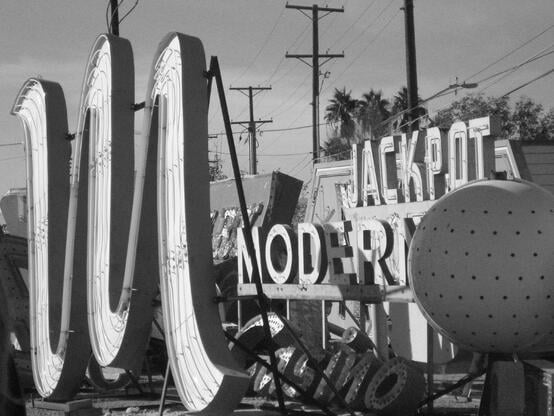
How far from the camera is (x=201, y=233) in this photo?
27.9 ft

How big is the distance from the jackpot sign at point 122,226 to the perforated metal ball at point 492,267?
1.91 metres

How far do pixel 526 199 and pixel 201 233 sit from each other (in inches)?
115

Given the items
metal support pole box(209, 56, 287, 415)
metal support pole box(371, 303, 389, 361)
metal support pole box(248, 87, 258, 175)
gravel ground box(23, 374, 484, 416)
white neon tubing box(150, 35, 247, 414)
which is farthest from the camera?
metal support pole box(248, 87, 258, 175)

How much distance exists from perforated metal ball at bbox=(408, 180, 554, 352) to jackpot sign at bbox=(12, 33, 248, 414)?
1.91 metres

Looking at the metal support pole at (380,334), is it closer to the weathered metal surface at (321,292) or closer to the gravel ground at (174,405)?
the gravel ground at (174,405)

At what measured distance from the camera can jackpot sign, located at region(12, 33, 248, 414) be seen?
27.6 ft

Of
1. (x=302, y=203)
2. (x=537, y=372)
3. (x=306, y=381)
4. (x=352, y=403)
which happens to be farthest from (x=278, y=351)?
(x=302, y=203)

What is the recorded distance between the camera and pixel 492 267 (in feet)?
21.9

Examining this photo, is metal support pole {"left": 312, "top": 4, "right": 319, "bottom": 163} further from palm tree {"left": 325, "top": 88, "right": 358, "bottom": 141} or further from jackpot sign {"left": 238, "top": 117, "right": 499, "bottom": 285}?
jackpot sign {"left": 238, "top": 117, "right": 499, "bottom": 285}

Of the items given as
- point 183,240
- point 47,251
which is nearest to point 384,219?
point 183,240

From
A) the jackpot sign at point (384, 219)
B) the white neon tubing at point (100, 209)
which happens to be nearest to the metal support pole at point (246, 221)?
the jackpot sign at point (384, 219)

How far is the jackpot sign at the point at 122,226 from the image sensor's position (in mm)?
8414

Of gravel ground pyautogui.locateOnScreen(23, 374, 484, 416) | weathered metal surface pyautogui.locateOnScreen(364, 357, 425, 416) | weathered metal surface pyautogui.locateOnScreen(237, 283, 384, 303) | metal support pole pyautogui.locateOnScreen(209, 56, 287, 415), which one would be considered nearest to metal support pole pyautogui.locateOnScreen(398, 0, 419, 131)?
gravel ground pyautogui.locateOnScreen(23, 374, 484, 416)

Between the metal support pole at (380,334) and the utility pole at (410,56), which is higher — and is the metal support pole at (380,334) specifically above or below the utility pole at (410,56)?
below
